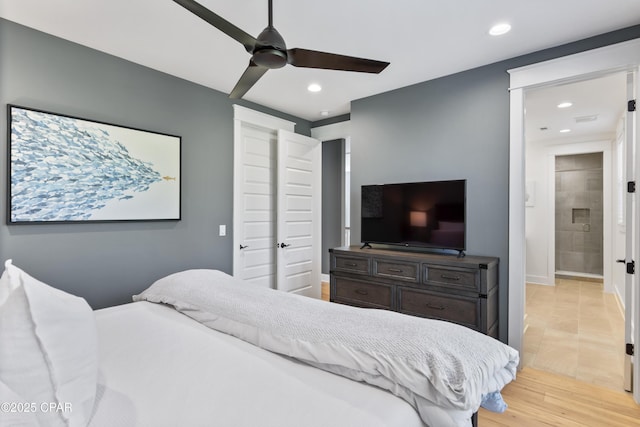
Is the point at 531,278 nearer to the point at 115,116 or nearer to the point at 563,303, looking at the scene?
the point at 563,303

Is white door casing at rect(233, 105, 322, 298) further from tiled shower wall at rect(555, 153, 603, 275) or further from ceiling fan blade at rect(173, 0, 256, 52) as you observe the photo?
tiled shower wall at rect(555, 153, 603, 275)

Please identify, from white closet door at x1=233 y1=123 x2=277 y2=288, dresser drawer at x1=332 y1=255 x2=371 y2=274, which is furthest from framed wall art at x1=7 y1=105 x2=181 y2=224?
dresser drawer at x1=332 y1=255 x2=371 y2=274

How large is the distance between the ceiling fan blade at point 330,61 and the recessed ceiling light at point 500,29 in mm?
1139

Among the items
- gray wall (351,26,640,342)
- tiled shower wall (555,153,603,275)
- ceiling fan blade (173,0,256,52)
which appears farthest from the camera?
tiled shower wall (555,153,603,275)

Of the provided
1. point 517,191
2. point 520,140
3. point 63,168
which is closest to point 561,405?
point 517,191

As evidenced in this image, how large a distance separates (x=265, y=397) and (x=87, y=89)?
276 cm

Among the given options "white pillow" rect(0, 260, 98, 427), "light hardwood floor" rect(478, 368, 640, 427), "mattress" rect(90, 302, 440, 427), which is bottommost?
"light hardwood floor" rect(478, 368, 640, 427)

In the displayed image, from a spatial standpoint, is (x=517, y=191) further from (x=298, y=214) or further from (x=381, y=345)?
(x=298, y=214)

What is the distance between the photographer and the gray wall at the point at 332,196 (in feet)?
19.0

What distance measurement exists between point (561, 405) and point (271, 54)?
294cm

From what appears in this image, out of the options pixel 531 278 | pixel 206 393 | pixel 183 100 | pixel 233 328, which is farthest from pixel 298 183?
pixel 531 278

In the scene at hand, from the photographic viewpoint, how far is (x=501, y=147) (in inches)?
111

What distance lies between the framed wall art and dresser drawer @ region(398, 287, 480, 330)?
234 cm

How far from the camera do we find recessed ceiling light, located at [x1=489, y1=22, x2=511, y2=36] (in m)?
2.23
